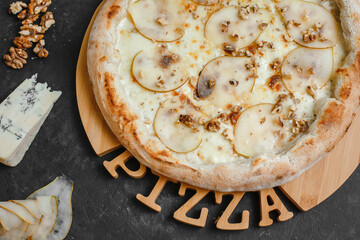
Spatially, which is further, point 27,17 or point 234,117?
point 27,17

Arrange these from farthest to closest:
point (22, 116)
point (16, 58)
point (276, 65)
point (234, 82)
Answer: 1. point (16, 58)
2. point (22, 116)
3. point (276, 65)
4. point (234, 82)

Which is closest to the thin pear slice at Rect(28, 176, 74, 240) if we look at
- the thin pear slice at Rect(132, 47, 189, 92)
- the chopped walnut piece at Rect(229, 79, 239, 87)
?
the thin pear slice at Rect(132, 47, 189, 92)

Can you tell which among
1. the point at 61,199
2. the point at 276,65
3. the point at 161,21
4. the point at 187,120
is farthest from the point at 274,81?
the point at 61,199

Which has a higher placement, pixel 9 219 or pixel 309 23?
pixel 309 23

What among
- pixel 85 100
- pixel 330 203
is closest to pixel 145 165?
pixel 85 100

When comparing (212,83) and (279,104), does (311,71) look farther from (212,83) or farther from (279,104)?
(212,83)

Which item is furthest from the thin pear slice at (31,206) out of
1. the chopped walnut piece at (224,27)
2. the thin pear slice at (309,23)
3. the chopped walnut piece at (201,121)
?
the thin pear slice at (309,23)
